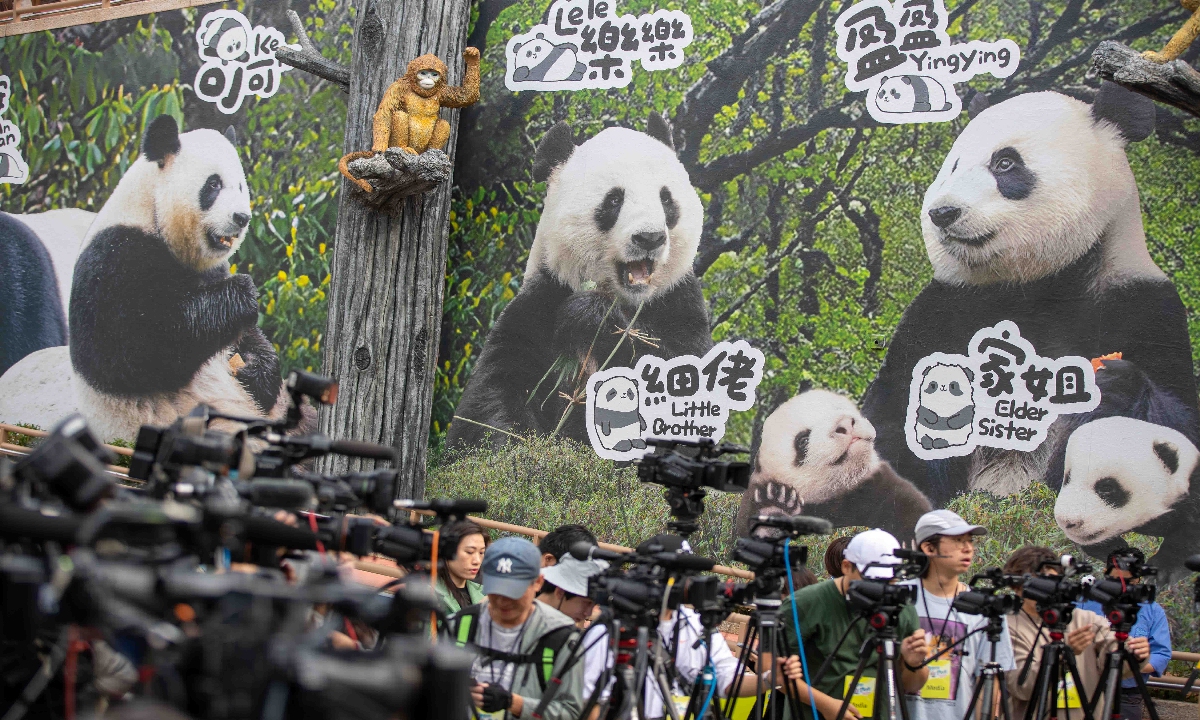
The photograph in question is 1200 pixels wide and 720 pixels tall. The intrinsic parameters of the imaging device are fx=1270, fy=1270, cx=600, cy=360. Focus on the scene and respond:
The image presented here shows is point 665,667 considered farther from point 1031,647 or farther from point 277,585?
point 277,585

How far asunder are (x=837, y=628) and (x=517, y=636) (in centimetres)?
124

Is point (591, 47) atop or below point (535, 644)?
atop

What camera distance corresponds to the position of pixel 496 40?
8.10 metres

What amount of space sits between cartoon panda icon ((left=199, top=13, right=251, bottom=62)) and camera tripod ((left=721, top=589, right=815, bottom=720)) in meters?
6.18

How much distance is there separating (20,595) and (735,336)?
5597mm

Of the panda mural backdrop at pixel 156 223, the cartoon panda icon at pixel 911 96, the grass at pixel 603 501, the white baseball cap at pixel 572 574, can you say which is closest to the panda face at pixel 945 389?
the grass at pixel 603 501

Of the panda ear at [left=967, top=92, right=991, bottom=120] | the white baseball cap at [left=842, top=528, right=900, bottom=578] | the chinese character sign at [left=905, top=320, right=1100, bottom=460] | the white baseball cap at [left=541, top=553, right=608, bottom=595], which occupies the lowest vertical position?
the white baseball cap at [left=541, top=553, right=608, bottom=595]

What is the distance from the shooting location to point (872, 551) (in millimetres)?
4840

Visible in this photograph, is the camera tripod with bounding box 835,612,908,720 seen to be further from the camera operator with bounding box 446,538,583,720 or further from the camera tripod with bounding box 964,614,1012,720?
the camera operator with bounding box 446,538,583,720

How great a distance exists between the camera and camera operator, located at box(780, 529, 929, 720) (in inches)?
185

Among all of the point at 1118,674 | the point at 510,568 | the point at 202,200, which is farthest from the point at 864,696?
the point at 202,200

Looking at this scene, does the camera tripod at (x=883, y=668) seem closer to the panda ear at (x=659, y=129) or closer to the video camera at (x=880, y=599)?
the video camera at (x=880, y=599)

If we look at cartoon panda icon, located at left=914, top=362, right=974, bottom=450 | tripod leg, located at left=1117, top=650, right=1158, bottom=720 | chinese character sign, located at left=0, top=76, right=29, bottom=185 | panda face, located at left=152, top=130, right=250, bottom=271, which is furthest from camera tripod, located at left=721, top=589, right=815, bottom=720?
chinese character sign, located at left=0, top=76, right=29, bottom=185

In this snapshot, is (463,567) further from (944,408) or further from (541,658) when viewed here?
(944,408)
